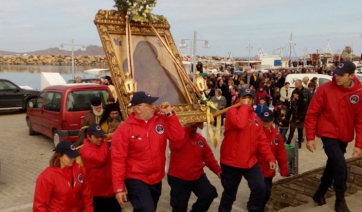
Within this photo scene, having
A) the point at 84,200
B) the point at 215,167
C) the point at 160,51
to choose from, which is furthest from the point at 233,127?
the point at 160,51

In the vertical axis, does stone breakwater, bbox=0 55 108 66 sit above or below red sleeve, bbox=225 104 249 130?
above

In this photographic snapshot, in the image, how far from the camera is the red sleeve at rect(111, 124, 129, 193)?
167 inches

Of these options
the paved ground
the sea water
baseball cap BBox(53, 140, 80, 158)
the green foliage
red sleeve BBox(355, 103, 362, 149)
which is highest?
the green foliage

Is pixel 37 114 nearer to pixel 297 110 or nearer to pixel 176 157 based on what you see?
pixel 297 110

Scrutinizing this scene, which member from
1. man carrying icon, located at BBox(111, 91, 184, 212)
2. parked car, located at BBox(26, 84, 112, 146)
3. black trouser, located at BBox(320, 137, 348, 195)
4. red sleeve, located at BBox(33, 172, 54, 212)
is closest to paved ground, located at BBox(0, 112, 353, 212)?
parked car, located at BBox(26, 84, 112, 146)

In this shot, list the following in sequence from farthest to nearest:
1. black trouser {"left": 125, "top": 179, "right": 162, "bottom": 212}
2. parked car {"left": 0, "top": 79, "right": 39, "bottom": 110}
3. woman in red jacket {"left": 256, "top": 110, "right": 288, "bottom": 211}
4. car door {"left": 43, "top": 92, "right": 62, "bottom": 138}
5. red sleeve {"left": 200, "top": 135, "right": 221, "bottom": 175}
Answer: parked car {"left": 0, "top": 79, "right": 39, "bottom": 110} < car door {"left": 43, "top": 92, "right": 62, "bottom": 138} < woman in red jacket {"left": 256, "top": 110, "right": 288, "bottom": 211} < red sleeve {"left": 200, "top": 135, "right": 221, "bottom": 175} < black trouser {"left": 125, "top": 179, "right": 162, "bottom": 212}

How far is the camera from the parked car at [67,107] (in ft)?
33.1

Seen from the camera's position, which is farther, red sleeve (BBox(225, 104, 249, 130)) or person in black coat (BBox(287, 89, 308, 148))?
person in black coat (BBox(287, 89, 308, 148))

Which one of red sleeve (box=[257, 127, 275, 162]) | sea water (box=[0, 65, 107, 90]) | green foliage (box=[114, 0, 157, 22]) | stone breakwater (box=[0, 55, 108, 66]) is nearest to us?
red sleeve (box=[257, 127, 275, 162])

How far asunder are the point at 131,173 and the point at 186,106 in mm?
1988

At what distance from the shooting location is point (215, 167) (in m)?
5.44

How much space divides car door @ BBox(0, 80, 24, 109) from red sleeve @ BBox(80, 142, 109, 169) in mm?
14028

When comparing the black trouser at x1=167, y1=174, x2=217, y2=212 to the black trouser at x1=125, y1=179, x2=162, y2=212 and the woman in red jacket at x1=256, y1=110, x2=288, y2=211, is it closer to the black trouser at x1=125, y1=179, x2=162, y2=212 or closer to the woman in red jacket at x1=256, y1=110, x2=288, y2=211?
the black trouser at x1=125, y1=179, x2=162, y2=212

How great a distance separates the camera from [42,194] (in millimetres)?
4168
